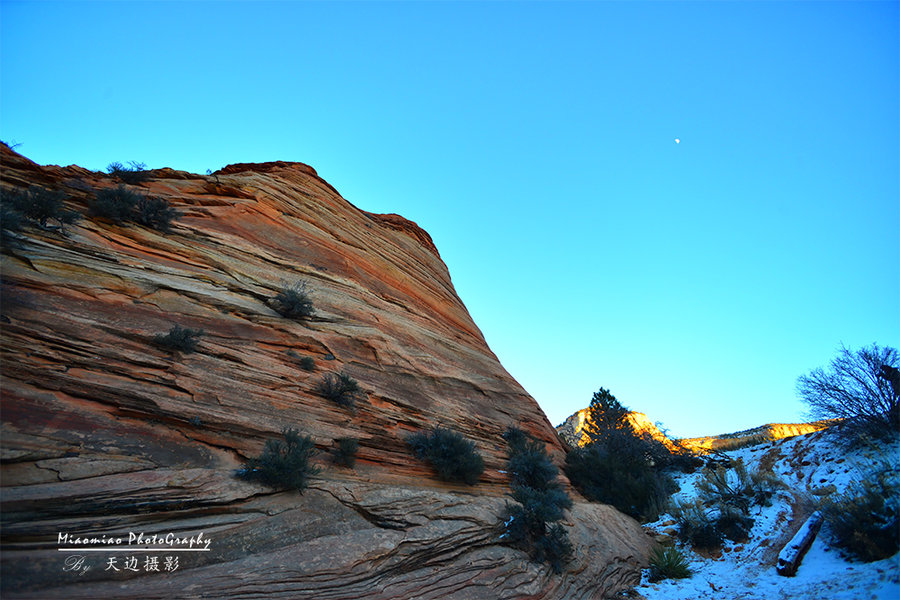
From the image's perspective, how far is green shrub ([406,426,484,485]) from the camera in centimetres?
946

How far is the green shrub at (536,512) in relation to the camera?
8.98m

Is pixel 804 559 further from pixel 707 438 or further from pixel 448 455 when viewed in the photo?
pixel 707 438

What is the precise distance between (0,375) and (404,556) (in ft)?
21.2

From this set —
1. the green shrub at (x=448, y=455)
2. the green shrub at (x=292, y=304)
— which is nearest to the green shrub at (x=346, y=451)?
the green shrub at (x=448, y=455)

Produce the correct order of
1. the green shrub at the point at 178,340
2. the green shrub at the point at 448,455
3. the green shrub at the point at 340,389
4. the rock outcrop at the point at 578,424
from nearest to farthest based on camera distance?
the green shrub at the point at 178,340, the green shrub at the point at 340,389, the green shrub at the point at 448,455, the rock outcrop at the point at 578,424

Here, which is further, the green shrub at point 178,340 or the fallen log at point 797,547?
Result: the fallen log at point 797,547

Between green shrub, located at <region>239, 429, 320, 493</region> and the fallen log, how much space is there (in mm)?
10062

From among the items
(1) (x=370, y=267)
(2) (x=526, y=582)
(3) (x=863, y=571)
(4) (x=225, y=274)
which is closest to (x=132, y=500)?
(4) (x=225, y=274)

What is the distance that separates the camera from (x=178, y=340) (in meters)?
7.64

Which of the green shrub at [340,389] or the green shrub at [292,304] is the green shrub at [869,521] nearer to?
the green shrub at [340,389]

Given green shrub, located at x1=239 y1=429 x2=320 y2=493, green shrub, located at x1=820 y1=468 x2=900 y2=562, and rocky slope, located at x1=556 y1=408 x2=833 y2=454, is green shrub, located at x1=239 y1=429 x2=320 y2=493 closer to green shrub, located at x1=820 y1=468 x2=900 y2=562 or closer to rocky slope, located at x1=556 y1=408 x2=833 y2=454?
green shrub, located at x1=820 y1=468 x2=900 y2=562

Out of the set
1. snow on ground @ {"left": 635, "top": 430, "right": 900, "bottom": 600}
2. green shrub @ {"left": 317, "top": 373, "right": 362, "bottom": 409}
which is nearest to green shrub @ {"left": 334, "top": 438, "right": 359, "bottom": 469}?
green shrub @ {"left": 317, "top": 373, "right": 362, "bottom": 409}

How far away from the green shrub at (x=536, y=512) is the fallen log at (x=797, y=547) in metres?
4.50

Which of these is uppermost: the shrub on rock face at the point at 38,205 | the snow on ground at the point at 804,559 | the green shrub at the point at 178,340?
the shrub on rock face at the point at 38,205
